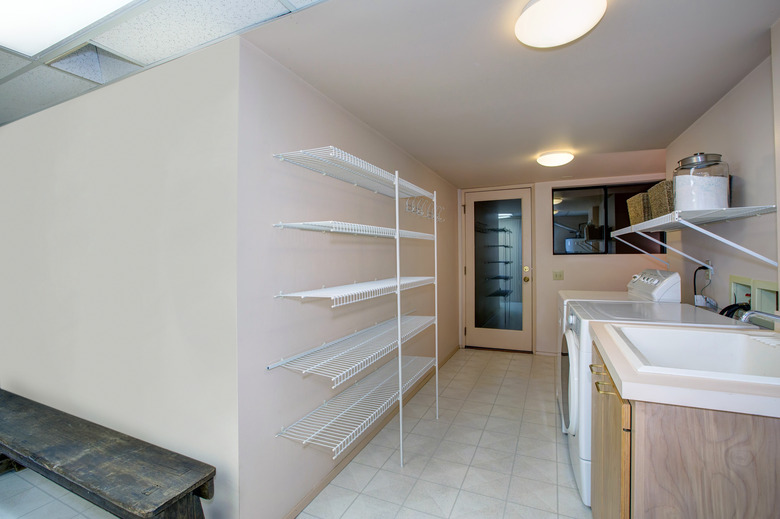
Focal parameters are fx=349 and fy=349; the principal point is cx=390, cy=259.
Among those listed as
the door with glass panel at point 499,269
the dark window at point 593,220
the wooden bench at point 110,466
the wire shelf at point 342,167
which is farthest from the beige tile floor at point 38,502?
the dark window at point 593,220

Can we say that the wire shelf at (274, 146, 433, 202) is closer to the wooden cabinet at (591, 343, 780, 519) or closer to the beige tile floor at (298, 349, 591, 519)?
the wooden cabinet at (591, 343, 780, 519)

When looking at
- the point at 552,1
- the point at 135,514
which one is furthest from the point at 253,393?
the point at 552,1

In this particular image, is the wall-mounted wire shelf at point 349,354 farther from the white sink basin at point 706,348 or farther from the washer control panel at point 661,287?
the washer control panel at point 661,287

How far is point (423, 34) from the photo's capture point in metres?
1.43

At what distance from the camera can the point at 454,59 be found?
5.29 ft

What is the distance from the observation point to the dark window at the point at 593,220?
3990 millimetres

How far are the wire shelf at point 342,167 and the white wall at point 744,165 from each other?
175 centimetres

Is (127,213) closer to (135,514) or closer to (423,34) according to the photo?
(135,514)

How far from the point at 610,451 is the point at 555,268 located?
349cm

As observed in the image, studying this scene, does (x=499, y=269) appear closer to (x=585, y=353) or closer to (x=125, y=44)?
(x=585, y=353)

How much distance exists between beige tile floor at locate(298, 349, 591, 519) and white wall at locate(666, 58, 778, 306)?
144 centimetres

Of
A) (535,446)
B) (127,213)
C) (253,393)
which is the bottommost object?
(535,446)

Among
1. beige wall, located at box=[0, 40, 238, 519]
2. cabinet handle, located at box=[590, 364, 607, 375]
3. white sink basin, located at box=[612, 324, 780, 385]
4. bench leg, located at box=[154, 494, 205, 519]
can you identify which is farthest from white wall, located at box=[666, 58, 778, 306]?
bench leg, located at box=[154, 494, 205, 519]

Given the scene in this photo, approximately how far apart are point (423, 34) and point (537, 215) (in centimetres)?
340
